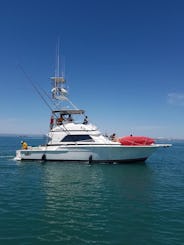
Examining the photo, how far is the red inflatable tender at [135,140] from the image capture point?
94.6ft

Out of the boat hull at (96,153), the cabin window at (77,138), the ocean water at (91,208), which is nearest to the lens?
the ocean water at (91,208)

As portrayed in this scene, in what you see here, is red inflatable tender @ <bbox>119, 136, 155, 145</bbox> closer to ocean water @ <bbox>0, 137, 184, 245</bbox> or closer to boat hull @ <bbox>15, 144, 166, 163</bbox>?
boat hull @ <bbox>15, 144, 166, 163</bbox>

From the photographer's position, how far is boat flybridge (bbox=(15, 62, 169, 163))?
29.1 m

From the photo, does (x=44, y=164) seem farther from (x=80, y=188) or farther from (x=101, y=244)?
(x=101, y=244)

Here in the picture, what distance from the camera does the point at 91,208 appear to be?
534 inches

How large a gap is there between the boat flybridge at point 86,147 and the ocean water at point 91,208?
17.8 ft

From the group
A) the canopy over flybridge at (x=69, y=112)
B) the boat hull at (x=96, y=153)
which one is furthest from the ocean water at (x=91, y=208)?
the canopy over flybridge at (x=69, y=112)

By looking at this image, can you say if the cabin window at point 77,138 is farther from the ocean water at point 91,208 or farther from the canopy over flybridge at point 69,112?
the ocean water at point 91,208

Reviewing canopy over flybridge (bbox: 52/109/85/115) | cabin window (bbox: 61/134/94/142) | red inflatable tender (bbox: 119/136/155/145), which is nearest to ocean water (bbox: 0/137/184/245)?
red inflatable tender (bbox: 119/136/155/145)

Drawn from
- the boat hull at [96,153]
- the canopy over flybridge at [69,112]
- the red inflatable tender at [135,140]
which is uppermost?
the canopy over flybridge at [69,112]

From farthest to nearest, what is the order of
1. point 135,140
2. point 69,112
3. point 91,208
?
1. point 69,112
2. point 135,140
3. point 91,208

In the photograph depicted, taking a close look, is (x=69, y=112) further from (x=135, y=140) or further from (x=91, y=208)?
(x=91, y=208)

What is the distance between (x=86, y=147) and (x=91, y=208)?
1577 cm

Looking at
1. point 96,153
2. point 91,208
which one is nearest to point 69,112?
point 96,153
